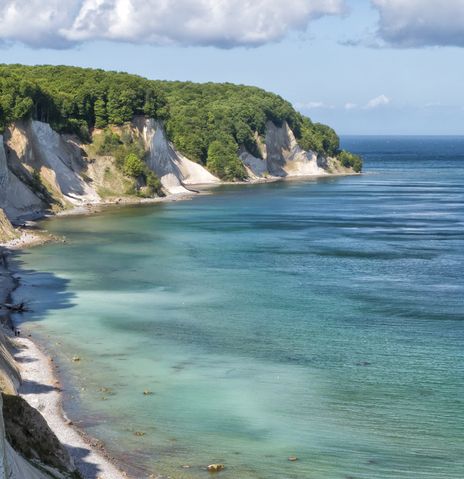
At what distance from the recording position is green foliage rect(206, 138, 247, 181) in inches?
6324

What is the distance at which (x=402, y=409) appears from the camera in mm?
36156

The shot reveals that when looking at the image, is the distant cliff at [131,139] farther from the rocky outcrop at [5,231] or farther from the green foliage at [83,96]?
the rocky outcrop at [5,231]

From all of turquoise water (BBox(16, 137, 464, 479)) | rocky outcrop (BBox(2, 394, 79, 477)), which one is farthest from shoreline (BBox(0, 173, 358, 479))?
rocky outcrop (BBox(2, 394, 79, 477))

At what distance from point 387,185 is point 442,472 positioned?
13276cm

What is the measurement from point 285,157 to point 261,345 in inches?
5645

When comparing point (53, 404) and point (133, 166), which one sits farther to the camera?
point (133, 166)

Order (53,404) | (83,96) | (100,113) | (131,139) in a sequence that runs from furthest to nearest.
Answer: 1. (131,139)
2. (100,113)
3. (83,96)
4. (53,404)

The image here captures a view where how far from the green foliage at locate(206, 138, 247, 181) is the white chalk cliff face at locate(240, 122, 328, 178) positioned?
15.6 metres

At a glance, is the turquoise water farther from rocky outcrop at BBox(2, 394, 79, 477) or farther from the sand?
rocky outcrop at BBox(2, 394, 79, 477)

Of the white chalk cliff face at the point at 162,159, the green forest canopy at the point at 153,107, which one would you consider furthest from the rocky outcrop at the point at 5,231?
the white chalk cliff face at the point at 162,159

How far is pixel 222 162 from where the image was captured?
16075cm

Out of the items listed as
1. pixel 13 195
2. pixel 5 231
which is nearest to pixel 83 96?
pixel 13 195

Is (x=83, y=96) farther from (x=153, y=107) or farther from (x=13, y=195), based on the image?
(x=13, y=195)

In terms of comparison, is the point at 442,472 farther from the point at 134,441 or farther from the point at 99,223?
the point at 99,223
